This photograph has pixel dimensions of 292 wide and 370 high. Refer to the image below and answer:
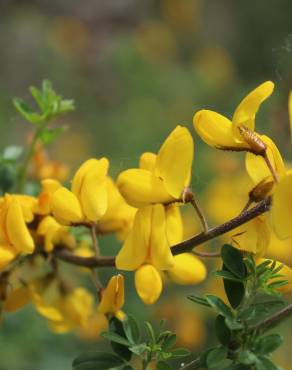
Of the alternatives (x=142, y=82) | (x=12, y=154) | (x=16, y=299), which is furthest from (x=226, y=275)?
(x=142, y=82)

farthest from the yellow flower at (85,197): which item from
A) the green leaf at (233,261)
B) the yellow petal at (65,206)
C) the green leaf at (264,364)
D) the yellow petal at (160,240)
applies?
the green leaf at (264,364)

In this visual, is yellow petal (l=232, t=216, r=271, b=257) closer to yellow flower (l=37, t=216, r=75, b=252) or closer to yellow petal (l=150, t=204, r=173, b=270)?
yellow petal (l=150, t=204, r=173, b=270)

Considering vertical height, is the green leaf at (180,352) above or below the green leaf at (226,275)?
below

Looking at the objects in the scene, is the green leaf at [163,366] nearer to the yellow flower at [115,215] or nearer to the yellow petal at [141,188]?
the yellow petal at [141,188]

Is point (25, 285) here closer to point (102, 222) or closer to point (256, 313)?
point (102, 222)

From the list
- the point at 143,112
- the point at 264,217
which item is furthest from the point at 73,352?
the point at 143,112

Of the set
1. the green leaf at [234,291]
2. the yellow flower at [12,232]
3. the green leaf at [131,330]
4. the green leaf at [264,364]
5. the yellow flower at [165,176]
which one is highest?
the yellow flower at [165,176]

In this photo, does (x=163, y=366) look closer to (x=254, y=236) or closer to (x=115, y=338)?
(x=115, y=338)

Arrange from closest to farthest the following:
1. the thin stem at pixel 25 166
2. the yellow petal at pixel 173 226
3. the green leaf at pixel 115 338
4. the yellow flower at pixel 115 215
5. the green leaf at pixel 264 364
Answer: the green leaf at pixel 264 364
the green leaf at pixel 115 338
the yellow petal at pixel 173 226
the yellow flower at pixel 115 215
the thin stem at pixel 25 166
